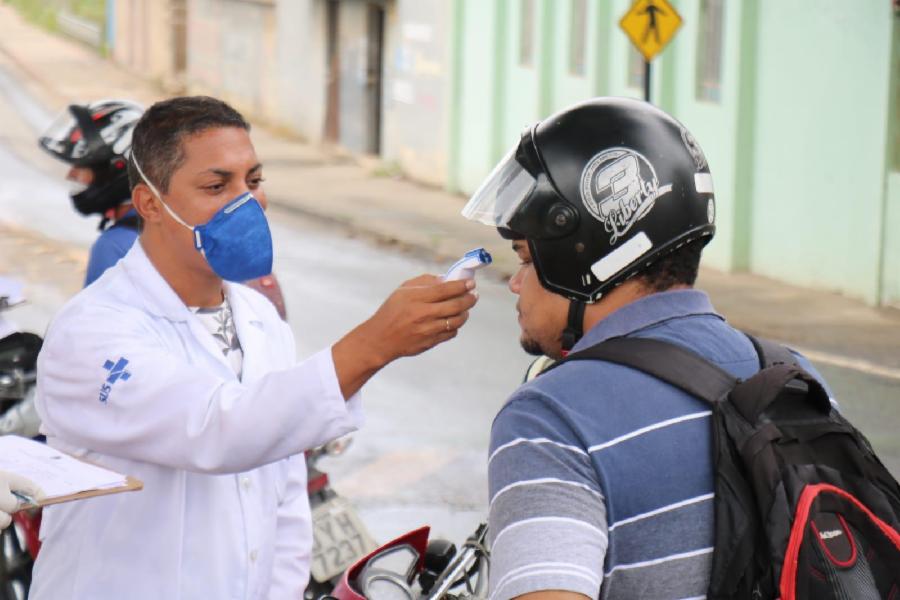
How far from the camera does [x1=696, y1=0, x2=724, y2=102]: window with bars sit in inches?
657

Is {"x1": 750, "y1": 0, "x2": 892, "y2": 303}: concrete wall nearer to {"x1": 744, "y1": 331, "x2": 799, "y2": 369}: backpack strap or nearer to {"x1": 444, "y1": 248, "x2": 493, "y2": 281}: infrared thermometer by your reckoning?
{"x1": 444, "y1": 248, "x2": 493, "y2": 281}: infrared thermometer

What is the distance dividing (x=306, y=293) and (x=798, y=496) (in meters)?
12.2

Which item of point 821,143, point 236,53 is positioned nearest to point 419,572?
point 821,143

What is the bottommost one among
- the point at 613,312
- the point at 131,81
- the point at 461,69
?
the point at 131,81

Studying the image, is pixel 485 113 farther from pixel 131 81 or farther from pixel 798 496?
pixel 798 496

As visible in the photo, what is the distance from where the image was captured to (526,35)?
21344mm

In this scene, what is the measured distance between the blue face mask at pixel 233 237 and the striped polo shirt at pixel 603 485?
1.45m

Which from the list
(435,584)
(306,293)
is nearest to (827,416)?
(435,584)

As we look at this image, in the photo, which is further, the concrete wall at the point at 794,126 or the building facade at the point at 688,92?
the building facade at the point at 688,92

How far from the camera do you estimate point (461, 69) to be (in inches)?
892

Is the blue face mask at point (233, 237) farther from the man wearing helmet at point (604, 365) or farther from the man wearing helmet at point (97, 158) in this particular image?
the man wearing helmet at point (97, 158)

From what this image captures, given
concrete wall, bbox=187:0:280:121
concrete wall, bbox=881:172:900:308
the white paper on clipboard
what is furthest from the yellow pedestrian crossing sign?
concrete wall, bbox=187:0:280:121

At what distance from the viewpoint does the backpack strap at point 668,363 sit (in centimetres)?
264

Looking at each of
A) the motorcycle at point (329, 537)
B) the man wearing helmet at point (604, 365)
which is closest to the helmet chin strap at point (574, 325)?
the man wearing helmet at point (604, 365)
